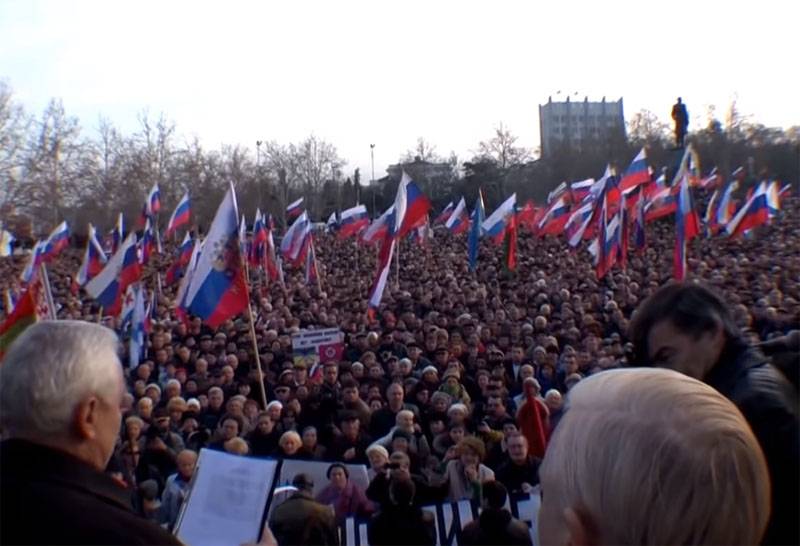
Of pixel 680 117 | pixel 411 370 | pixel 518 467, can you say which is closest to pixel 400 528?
pixel 518 467

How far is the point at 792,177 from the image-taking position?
63.5 meters

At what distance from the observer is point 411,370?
12.3 meters

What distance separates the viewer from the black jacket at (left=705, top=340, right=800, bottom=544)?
2009 mm

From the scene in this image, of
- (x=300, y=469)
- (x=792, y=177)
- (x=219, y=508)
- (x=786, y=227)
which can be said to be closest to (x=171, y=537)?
(x=219, y=508)

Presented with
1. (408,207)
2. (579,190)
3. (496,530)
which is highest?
(579,190)

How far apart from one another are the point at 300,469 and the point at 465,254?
25.7 m

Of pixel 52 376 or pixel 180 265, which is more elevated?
pixel 52 376

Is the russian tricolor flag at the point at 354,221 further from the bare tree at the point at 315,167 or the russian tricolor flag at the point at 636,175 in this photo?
the bare tree at the point at 315,167

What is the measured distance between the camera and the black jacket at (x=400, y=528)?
5523 millimetres

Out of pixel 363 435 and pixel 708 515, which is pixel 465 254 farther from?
pixel 708 515

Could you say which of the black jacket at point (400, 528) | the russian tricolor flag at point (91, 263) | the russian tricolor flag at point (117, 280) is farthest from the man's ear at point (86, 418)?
the russian tricolor flag at point (91, 263)

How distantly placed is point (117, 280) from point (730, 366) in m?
13.4

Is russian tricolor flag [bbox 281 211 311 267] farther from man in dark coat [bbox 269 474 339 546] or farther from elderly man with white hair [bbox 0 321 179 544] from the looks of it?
elderly man with white hair [bbox 0 321 179 544]

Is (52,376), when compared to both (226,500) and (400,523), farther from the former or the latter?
(400,523)
